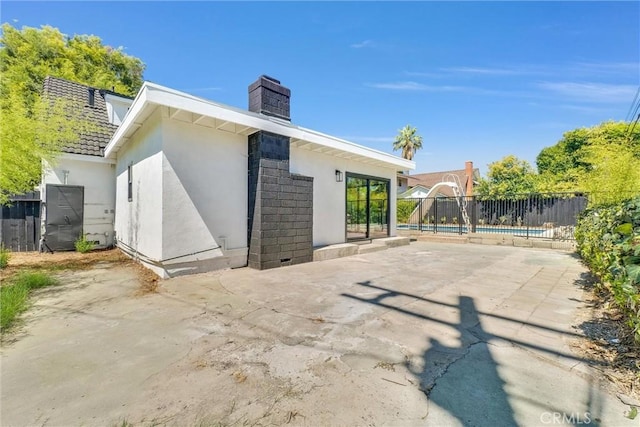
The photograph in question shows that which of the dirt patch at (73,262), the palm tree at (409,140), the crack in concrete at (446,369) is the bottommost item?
the dirt patch at (73,262)

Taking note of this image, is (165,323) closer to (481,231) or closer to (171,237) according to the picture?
(171,237)

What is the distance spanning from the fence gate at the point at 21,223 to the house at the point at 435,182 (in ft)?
65.9

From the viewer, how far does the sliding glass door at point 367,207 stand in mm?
9414

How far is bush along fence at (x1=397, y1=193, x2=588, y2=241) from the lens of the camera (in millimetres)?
10328

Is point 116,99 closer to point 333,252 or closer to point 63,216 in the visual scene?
point 63,216

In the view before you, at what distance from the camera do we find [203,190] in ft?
17.4

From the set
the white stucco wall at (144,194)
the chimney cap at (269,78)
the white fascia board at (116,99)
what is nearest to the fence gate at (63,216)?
the white stucco wall at (144,194)

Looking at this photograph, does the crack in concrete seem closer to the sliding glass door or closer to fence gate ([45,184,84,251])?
the sliding glass door

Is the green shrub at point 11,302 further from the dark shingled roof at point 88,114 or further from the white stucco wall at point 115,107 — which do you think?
the white stucco wall at point 115,107

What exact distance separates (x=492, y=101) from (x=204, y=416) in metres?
14.9

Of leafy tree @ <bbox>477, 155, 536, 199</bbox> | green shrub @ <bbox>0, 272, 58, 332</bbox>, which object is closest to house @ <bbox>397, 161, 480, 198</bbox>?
leafy tree @ <bbox>477, 155, 536, 199</bbox>

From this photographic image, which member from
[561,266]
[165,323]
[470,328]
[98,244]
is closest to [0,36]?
[98,244]

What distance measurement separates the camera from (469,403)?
170 cm

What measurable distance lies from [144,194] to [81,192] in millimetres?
3816
